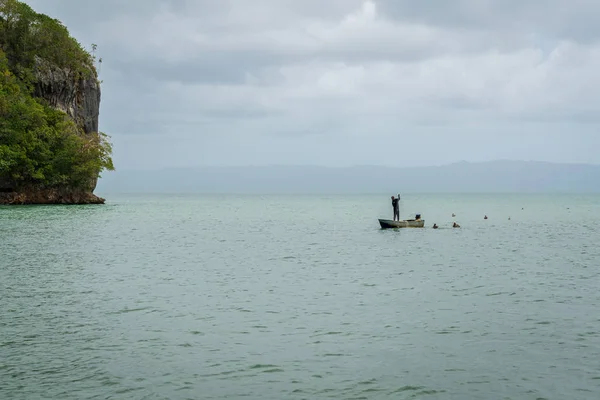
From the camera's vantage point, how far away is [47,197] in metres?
→ 97.6

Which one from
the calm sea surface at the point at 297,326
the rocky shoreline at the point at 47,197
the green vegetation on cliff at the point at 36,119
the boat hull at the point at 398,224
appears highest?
the green vegetation on cliff at the point at 36,119

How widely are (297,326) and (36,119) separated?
84951 millimetres

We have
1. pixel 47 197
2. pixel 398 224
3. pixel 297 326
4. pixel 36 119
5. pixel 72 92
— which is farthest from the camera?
pixel 72 92

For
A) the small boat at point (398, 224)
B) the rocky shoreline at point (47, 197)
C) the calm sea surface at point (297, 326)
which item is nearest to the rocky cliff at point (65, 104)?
the rocky shoreline at point (47, 197)

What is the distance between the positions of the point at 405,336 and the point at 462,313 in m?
3.73

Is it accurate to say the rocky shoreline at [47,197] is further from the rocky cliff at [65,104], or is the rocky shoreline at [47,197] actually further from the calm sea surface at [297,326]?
the calm sea surface at [297,326]

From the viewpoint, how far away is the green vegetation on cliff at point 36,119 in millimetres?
87875

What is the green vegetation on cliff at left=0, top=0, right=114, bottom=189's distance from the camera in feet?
288

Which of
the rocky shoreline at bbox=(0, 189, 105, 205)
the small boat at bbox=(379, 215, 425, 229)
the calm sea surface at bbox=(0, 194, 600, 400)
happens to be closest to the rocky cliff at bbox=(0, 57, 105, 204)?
the rocky shoreline at bbox=(0, 189, 105, 205)

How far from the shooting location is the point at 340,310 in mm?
19531

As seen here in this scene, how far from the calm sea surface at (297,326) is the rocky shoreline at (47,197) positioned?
63974 millimetres

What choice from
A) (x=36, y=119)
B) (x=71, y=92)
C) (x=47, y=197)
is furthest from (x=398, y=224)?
(x=71, y=92)

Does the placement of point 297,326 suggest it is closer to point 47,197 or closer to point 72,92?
point 47,197

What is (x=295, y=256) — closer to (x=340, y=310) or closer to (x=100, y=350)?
(x=340, y=310)
